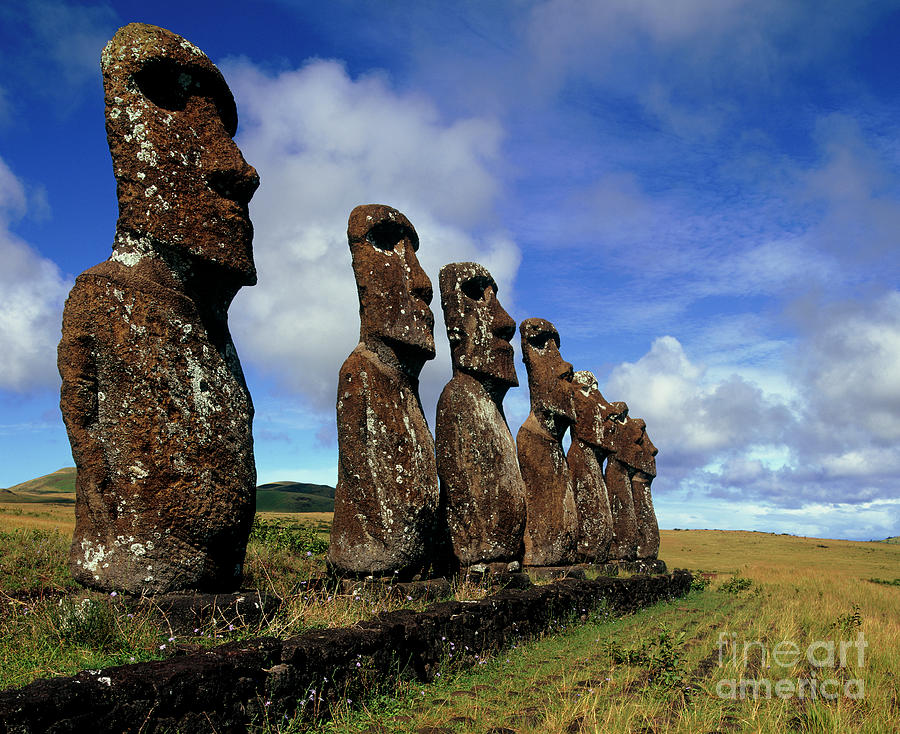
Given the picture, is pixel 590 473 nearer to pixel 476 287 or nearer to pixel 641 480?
pixel 476 287

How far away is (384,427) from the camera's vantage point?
8.10 metres

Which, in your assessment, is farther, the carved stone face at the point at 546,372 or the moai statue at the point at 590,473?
the moai statue at the point at 590,473

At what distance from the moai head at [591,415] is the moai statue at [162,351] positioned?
1020 centimetres

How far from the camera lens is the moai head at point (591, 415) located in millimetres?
15500

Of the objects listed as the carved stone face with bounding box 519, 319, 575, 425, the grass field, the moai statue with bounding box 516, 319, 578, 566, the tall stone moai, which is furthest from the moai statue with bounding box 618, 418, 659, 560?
the grass field

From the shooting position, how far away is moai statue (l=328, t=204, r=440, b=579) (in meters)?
7.90

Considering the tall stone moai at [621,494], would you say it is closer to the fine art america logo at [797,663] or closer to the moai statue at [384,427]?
the fine art america logo at [797,663]

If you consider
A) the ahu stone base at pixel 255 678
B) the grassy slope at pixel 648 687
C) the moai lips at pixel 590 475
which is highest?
the moai lips at pixel 590 475

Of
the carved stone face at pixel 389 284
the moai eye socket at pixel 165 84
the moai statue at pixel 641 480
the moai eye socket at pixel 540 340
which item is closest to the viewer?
the moai eye socket at pixel 165 84

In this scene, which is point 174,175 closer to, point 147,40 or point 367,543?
point 147,40

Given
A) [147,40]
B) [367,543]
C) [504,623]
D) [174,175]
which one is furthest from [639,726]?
[147,40]

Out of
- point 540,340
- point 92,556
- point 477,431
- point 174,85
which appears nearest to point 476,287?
point 477,431

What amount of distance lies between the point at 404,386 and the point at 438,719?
410 centimetres

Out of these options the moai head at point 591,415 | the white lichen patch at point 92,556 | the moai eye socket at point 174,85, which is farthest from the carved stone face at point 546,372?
the white lichen patch at point 92,556
